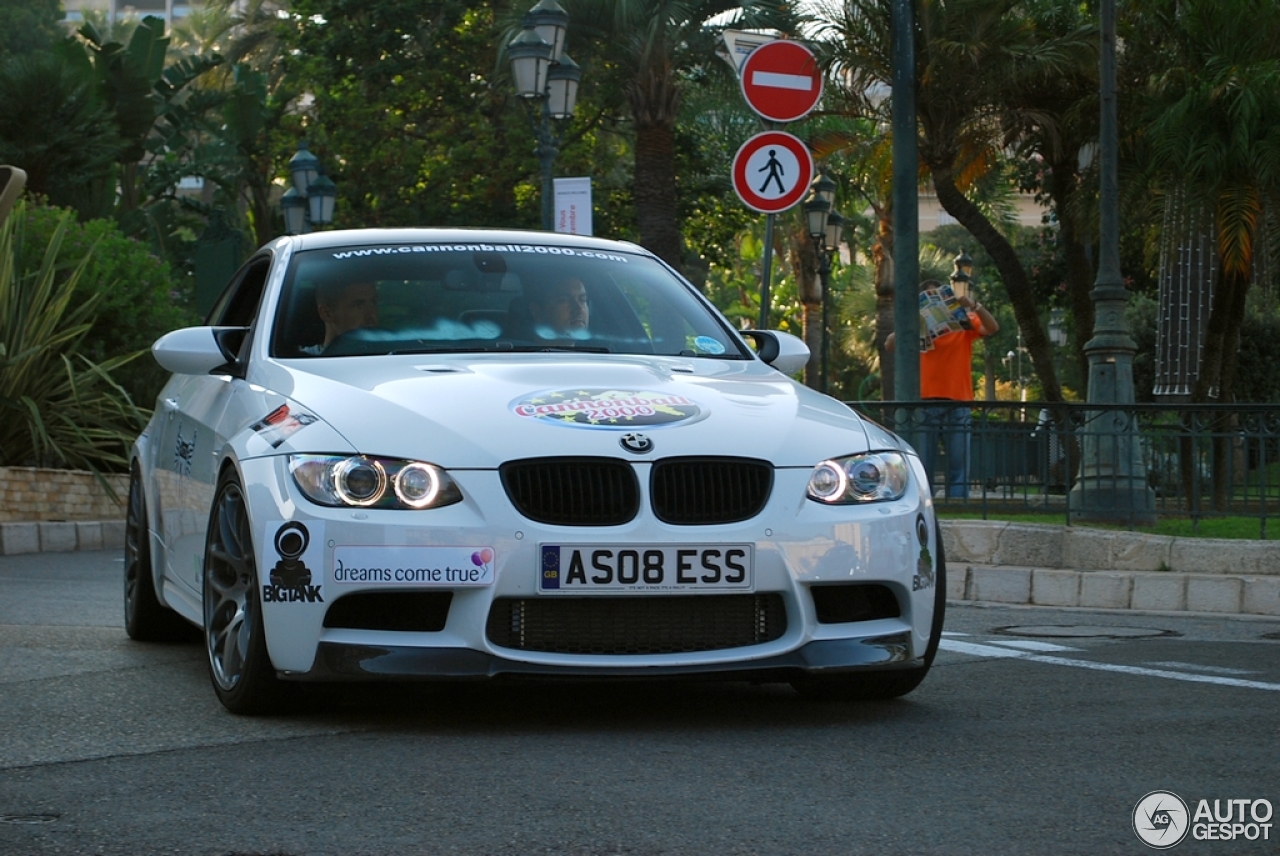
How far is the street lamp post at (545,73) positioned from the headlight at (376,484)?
12951mm

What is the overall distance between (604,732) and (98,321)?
13.3m

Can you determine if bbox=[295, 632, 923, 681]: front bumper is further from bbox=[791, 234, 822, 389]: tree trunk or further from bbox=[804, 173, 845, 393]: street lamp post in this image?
bbox=[791, 234, 822, 389]: tree trunk

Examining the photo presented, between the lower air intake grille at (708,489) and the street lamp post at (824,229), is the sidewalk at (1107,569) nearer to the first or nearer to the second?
the lower air intake grille at (708,489)

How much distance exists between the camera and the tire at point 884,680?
5570 millimetres

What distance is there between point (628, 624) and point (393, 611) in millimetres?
616

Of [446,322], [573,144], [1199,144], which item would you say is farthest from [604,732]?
[573,144]

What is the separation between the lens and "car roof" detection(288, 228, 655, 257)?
6699mm

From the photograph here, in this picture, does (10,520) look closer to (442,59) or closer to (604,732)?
(604,732)

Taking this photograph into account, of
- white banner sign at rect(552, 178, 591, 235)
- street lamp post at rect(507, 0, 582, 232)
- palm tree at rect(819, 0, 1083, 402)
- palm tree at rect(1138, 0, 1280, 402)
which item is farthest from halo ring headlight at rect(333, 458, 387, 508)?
palm tree at rect(819, 0, 1083, 402)

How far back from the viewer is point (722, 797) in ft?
13.6

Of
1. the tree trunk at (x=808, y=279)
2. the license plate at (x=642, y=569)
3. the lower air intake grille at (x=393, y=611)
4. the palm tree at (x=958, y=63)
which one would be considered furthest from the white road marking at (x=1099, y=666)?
the tree trunk at (x=808, y=279)

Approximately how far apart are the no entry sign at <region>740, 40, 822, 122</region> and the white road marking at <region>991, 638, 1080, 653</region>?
5.76 m

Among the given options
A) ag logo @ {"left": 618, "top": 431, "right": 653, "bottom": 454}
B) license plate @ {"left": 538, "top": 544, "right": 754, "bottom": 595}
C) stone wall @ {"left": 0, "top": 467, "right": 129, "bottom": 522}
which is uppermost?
ag logo @ {"left": 618, "top": 431, "right": 653, "bottom": 454}

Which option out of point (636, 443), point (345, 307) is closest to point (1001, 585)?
point (345, 307)
